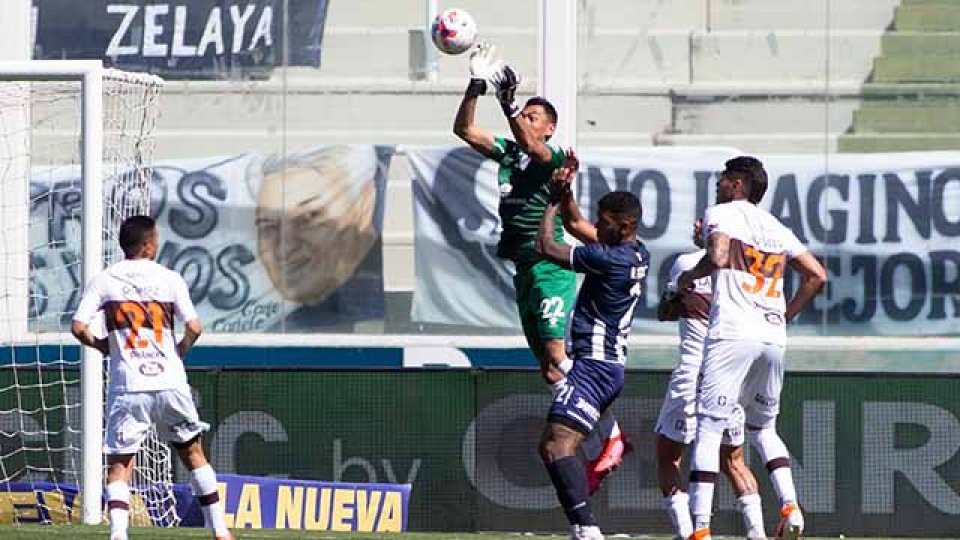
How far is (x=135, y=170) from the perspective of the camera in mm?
17562

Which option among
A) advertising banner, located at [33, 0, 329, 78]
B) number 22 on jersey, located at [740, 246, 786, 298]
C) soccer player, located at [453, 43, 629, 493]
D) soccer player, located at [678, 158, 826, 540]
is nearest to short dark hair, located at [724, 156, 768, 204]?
soccer player, located at [678, 158, 826, 540]

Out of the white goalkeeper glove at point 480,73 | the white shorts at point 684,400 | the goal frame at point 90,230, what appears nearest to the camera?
the white goalkeeper glove at point 480,73

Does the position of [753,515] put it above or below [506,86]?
below

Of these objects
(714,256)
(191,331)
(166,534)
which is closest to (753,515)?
(714,256)

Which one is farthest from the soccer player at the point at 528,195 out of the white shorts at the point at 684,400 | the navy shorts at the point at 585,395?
the navy shorts at the point at 585,395

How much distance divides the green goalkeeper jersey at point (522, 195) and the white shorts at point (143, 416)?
2.14 meters

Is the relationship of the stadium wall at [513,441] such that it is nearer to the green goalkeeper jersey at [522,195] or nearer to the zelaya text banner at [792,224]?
the green goalkeeper jersey at [522,195]

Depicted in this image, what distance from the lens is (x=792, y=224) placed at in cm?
2100

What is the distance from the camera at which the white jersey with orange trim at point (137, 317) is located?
1201cm

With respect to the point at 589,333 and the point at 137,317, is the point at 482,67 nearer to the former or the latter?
the point at 589,333

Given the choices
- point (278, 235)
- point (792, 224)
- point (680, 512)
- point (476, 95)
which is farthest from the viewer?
point (278, 235)

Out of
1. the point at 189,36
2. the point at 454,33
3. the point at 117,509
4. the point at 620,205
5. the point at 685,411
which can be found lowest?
the point at 117,509

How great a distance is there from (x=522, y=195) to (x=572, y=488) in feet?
6.72

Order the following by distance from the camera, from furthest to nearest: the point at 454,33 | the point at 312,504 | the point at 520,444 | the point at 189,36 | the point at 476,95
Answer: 1. the point at 189,36
2. the point at 520,444
3. the point at 312,504
4. the point at 454,33
5. the point at 476,95
